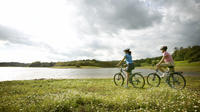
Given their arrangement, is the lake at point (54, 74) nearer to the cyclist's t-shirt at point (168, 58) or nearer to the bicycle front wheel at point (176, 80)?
the bicycle front wheel at point (176, 80)

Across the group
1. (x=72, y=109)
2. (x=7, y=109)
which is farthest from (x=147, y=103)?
(x=7, y=109)

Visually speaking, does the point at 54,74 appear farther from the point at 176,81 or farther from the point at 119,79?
the point at 176,81

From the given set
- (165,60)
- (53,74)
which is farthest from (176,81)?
(53,74)

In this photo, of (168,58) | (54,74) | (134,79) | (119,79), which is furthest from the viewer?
(54,74)

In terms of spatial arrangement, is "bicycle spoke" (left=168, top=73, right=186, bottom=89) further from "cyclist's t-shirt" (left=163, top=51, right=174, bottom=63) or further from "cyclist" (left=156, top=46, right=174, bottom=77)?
"cyclist's t-shirt" (left=163, top=51, right=174, bottom=63)

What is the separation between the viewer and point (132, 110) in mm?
4926

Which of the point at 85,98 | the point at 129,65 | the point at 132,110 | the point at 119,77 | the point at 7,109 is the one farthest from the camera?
the point at 119,77

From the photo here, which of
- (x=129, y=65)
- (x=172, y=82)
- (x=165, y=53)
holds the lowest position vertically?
(x=172, y=82)

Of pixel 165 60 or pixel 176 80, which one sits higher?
pixel 165 60

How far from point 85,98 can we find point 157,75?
830cm

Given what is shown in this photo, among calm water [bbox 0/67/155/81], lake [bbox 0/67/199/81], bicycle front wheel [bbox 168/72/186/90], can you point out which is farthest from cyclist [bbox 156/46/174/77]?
calm water [bbox 0/67/155/81]

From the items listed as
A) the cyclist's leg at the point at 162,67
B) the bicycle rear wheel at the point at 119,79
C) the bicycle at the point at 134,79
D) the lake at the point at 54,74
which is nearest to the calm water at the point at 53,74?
the lake at the point at 54,74

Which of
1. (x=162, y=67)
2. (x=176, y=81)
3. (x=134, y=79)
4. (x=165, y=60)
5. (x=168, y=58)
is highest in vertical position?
(x=168, y=58)

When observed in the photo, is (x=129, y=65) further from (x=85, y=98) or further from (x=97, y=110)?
(x=97, y=110)
